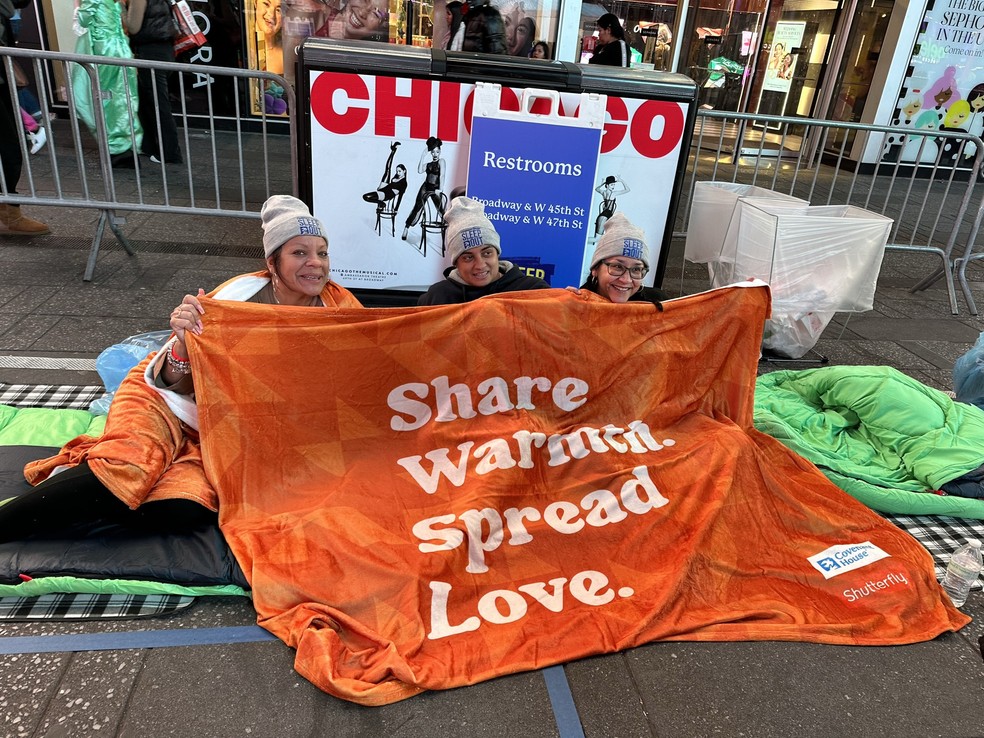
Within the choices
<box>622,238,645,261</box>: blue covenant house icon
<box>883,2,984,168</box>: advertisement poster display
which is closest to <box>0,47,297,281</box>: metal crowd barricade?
<box>622,238,645,261</box>: blue covenant house icon

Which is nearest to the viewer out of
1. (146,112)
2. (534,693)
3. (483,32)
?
(534,693)

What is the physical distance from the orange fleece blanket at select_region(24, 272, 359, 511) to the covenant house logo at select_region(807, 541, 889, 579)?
236 cm

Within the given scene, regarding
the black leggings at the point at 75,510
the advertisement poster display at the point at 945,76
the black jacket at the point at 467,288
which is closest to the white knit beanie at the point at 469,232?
the black jacket at the point at 467,288

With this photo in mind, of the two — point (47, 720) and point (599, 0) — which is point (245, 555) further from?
point (599, 0)

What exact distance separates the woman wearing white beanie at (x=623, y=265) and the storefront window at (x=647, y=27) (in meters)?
8.70

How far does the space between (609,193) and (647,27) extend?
7856mm

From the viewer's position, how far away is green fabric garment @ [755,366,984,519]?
130 inches

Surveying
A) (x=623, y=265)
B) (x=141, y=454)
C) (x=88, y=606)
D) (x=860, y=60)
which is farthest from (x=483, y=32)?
(x=860, y=60)

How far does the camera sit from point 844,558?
2770 mm

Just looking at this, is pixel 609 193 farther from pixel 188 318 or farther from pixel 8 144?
pixel 8 144

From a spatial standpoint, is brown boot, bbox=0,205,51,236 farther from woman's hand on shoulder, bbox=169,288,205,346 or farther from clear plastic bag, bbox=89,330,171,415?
woman's hand on shoulder, bbox=169,288,205,346

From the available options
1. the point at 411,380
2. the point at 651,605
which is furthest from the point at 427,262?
the point at 651,605

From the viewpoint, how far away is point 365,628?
88.5 inches

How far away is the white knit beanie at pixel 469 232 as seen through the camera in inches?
131
